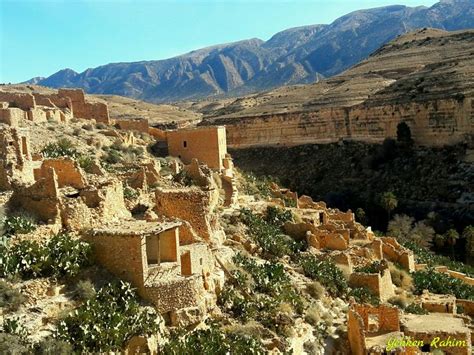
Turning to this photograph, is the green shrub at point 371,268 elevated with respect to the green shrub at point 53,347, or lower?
lower

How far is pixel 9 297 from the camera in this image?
779cm

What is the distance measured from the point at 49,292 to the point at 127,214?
3.63 m

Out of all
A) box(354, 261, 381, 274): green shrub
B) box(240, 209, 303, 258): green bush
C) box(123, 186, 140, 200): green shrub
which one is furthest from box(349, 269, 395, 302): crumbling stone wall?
box(123, 186, 140, 200): green shrub

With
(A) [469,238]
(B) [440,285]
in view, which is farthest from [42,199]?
(A) [469,238]

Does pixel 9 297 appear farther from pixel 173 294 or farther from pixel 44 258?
pixel 173 294

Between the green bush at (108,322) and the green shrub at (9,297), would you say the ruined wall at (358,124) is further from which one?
the green shrub at (9,297)

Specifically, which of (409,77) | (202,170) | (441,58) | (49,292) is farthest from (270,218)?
(441,58)

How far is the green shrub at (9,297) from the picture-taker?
303 inches

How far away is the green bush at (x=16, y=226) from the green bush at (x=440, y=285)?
Answer: 11.7m

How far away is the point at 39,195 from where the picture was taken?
10117 millimetres

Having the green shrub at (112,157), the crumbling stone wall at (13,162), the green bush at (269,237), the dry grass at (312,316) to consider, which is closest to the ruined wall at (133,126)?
the green shrub at (112,157)

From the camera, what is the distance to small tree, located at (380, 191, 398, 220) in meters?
29.9

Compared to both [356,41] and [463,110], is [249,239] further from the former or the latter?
[356,41]

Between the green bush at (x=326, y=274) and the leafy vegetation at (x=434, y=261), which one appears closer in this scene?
the green bush at (x=326, y=274)
